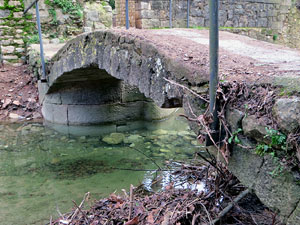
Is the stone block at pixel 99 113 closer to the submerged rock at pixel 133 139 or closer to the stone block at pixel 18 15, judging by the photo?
the submerged rock at pixel 133 139

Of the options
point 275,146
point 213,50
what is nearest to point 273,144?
point 275,146

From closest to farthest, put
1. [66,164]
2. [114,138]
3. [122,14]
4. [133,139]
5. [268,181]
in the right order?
1. [268,181]
2. [66,164]
3. [133,139]
4. [114,138]
5. [122,14]

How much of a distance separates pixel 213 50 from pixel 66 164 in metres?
3.46

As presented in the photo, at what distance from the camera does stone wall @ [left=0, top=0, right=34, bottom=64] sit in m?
7.55

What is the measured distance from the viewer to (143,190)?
3275 mm

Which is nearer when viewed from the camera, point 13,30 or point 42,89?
point 42,89

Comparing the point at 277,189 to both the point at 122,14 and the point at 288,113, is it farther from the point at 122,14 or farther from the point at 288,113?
the point at 122,14

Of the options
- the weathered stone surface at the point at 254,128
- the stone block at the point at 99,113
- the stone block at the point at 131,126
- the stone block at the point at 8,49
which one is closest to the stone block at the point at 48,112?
the stone block at the point at 99,113

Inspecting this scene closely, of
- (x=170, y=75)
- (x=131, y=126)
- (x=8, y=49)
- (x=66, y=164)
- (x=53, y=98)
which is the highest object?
(x=8, y=49)

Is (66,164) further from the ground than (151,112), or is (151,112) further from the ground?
(151,112)


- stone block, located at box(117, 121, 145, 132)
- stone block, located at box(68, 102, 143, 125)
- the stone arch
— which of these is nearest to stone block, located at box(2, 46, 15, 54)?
the stone arch

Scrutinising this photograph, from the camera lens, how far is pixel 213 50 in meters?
1.73

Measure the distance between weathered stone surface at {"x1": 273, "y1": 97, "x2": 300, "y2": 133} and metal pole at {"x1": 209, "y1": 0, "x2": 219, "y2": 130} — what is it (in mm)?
388

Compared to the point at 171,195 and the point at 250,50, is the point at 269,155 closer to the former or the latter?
the point at 171,195
